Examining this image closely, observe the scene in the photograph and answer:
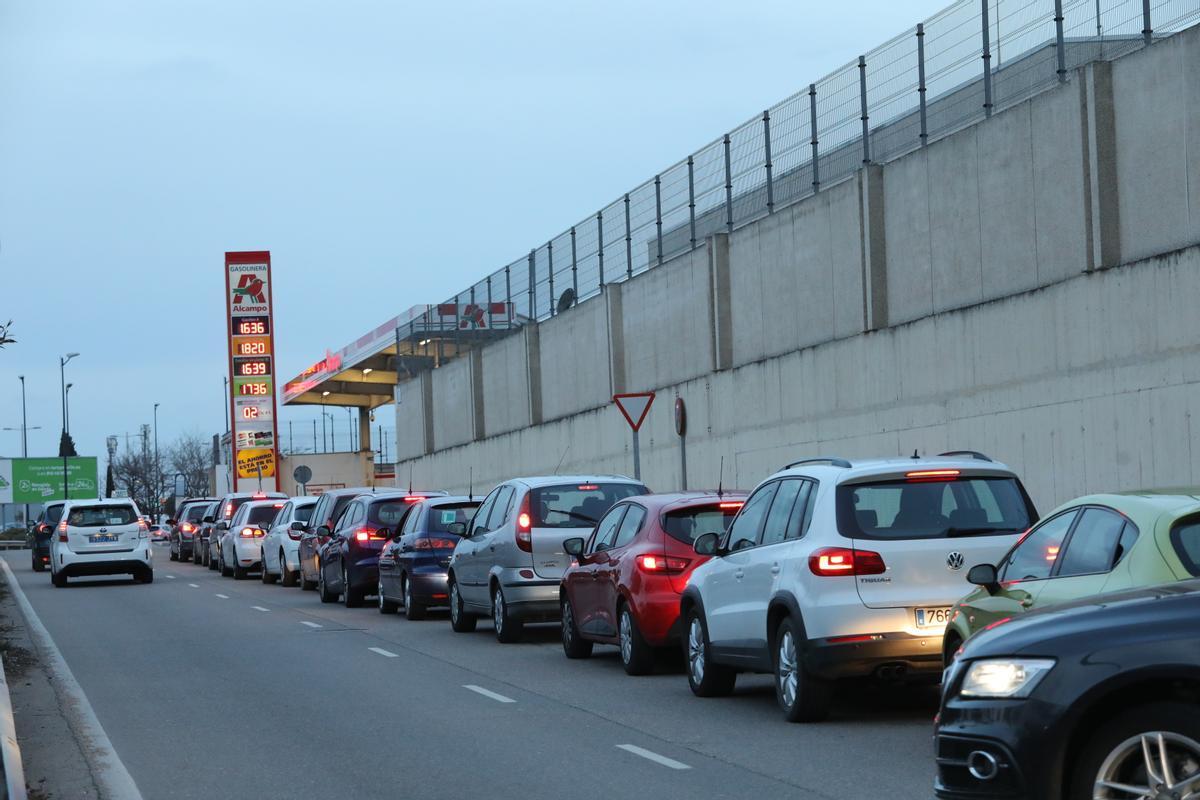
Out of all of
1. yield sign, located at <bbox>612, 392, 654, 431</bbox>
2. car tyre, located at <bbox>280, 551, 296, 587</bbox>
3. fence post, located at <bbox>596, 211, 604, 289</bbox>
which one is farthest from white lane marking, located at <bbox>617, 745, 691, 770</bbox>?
fence post, located at <bbox>596, 211, 604, 289</bbox>

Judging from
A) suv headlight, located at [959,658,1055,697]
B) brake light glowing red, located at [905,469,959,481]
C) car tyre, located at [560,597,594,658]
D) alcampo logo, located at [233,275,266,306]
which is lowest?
car tyre, located at [560,597,594,658]

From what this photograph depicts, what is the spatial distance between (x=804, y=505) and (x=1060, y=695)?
5.37 meters

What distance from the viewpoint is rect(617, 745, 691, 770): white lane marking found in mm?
10266

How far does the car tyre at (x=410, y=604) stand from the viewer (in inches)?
902

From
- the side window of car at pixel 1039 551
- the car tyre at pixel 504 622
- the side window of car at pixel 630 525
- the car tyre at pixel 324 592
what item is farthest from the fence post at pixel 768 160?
the side window of car at pixel 1039 551

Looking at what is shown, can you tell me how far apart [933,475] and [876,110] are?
50.9 ft

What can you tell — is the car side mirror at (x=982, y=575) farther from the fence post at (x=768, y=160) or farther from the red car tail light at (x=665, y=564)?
the fence post at (x=768, y=160)

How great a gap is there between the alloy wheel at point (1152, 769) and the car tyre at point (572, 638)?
10.7 meters

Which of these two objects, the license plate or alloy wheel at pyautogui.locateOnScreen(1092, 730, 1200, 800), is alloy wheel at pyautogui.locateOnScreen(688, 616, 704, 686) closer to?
the license plate

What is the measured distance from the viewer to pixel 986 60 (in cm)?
2350

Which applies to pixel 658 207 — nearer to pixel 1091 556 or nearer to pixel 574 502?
pixel 574 502

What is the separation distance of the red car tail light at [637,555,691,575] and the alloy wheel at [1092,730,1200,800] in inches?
327

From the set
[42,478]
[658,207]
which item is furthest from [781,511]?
[42,478]

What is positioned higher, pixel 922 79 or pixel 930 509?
pixel 922 79
